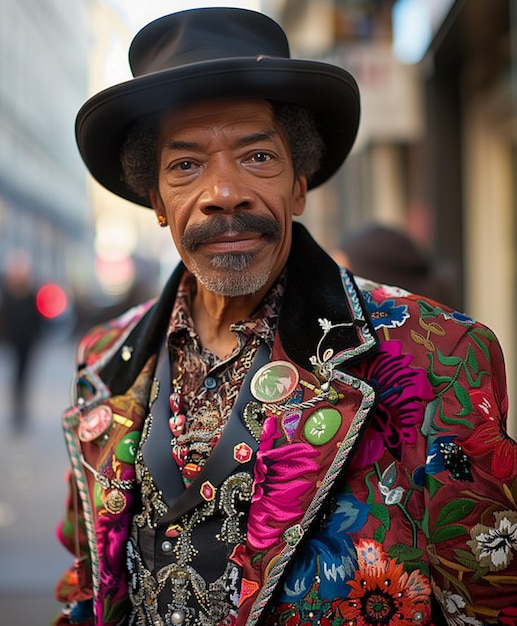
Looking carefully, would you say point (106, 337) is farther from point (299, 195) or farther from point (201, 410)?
point (299, 195)

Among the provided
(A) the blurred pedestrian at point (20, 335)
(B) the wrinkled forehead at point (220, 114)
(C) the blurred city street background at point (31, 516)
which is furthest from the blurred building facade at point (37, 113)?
(B) the wrinkled forehead at point (220, 114)

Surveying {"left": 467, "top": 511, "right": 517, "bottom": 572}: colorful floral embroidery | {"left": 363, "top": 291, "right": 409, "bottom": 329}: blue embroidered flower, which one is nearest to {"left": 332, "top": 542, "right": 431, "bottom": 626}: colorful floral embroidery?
{"left": 467, "top": 511, "right": 517, "bottom": 572}: colorful floral embroidery

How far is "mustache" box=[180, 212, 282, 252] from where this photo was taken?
190cm

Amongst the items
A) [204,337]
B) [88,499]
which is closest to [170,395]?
[204,337]

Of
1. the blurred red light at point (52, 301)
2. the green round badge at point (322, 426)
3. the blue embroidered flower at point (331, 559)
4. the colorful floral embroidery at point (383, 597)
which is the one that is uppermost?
the blurred red light at point (52, 301)

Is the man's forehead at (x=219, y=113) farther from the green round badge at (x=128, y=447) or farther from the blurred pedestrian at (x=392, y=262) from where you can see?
the blurred pedestrian at (x=392, y=262)

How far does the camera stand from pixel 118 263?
29031 millimetres

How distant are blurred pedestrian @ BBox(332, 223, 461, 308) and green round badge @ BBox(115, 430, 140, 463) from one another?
81.5 inches

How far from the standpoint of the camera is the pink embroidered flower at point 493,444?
1678 millimetres

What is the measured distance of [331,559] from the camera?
1.74 m

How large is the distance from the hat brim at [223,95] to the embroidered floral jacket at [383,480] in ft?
1.77

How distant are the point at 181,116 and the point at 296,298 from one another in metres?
0.52

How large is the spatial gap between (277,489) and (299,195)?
826 mm

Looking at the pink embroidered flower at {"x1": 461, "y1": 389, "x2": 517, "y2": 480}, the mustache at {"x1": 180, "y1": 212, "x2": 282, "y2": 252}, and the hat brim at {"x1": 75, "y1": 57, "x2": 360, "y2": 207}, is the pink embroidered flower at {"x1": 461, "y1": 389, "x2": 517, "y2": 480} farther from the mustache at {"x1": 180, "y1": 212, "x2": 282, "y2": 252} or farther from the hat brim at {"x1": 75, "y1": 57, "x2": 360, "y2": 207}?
the hat brim at {"x1": 75, "y1": 57, "x2": 360, "y2": 207}
